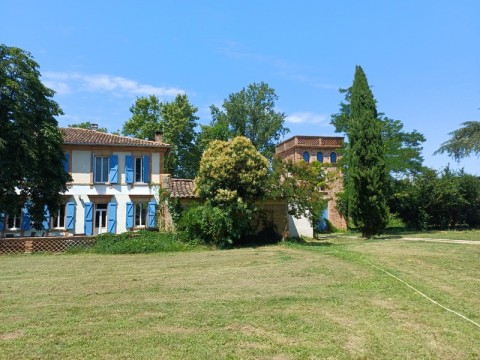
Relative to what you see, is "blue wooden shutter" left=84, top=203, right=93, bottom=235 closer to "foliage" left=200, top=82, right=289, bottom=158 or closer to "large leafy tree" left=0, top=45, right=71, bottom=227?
"large leafy tree" left=0, top=45, right=71, bottom=227

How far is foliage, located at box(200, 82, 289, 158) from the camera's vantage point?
46594mm

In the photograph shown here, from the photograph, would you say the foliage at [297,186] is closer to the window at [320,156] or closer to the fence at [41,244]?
the fence at [41,244]

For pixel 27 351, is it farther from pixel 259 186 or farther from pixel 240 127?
pixel 240 127

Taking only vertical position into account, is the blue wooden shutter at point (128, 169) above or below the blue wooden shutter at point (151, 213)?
above

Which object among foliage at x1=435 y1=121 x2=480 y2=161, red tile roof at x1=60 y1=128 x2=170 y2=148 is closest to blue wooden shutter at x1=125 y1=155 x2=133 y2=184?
red tile roof at x1=60 y1=128 x2=170 y2=148

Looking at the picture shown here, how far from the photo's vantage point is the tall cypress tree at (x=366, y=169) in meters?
23.1

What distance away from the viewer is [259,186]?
19.1 metres

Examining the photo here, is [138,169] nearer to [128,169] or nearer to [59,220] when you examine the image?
[128,169]

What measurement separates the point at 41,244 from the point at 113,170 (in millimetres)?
8425

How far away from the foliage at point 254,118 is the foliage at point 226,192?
27031mm

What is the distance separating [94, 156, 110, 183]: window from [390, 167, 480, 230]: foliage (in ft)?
70.6

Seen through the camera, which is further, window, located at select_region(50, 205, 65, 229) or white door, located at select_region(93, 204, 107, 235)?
white door, located at select_region(93, 204, 107, 235)

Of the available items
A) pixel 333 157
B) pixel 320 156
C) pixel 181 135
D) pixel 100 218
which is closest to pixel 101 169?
pixel 100 218

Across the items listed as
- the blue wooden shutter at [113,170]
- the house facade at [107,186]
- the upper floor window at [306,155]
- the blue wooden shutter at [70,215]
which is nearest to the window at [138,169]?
the house facade at [107,186]
